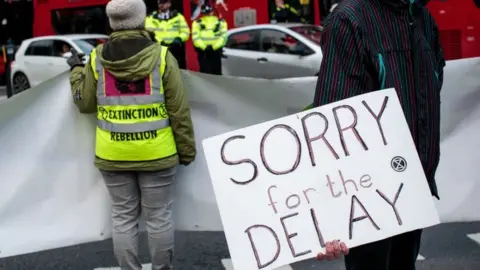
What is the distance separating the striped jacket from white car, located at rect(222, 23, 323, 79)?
9.86 meters

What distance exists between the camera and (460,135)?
16.2 feet

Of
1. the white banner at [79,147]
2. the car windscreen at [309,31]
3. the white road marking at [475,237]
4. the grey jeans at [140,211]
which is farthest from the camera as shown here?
the car windscreen at [309,31]

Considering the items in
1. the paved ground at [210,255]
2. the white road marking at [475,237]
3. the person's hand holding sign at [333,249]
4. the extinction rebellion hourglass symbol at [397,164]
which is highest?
the extinction rebellion hourglass symbol at [397,164]

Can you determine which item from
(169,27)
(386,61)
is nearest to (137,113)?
(386,61)

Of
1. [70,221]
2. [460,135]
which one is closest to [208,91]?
[70,221]

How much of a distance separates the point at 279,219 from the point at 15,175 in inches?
104

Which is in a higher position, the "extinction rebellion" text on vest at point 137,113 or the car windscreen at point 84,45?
the "extinction rebellion" text on vest at point 137,113

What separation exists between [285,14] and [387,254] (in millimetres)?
14406

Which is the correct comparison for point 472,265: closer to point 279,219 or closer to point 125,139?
point 125,139

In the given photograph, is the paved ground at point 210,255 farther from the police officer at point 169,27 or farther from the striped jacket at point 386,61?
the police officer at point 169,27

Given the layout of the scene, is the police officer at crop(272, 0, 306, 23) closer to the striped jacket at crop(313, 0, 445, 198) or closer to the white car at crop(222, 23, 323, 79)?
the white car at crop(222, 23, 323, 79)

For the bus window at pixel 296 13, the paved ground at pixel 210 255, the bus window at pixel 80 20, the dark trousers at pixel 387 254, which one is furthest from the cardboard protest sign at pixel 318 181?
the bus window at pixel 80 20

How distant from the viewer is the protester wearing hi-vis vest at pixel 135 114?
3.99 m

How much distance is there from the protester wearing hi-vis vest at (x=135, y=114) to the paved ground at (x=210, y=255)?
844 mm
